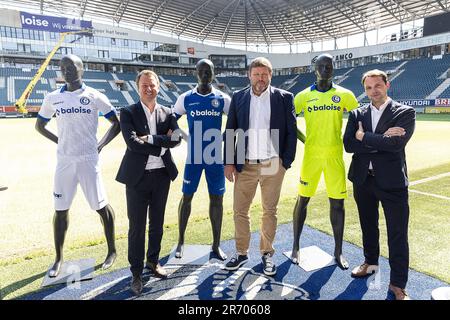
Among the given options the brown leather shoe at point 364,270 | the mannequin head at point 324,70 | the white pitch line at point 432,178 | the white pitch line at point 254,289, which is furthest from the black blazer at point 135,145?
the white pitch line at point 432,178

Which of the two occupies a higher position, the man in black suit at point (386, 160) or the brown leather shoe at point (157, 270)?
the man in black suit at point (386, 160)

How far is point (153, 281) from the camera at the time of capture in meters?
3.32

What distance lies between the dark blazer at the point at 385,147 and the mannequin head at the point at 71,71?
3069mm

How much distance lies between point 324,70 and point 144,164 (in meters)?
2.35

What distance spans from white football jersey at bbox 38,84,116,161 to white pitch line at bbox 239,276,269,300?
7.35ft

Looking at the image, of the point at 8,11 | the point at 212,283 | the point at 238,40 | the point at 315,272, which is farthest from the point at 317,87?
the point at 238,40

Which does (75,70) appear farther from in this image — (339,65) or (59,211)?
(339,65)

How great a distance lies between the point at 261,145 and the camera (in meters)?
3.54

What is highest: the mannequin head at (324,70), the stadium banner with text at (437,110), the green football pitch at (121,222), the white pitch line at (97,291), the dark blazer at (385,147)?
the stadium banner with text at (437,110)

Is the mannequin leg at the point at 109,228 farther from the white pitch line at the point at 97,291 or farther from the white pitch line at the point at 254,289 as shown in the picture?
the white pitch line at the point at 254,289

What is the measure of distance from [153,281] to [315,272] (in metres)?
1.82

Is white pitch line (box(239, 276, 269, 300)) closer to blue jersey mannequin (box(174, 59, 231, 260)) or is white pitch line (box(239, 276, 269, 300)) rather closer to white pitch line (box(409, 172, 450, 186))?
blue jersey mannequin (box(174, 59, 231, 260))

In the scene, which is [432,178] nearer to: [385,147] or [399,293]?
[399,293]

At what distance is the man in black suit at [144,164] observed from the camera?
3078 mm
